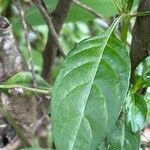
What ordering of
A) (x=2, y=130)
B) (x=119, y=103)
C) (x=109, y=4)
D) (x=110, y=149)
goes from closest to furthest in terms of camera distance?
(x=119, y=103) < (x=110, y=149) < (x=2, y=130) < (x=109, y=4)

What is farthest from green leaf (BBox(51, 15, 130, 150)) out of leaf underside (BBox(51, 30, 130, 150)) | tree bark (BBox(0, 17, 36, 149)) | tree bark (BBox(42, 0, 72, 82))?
tree bark (BBox(42, 0, 72, 82))

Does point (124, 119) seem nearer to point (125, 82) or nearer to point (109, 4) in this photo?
point (125, 82)

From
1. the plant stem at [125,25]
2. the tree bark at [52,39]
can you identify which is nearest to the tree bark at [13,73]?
the tree bark at [52,39]

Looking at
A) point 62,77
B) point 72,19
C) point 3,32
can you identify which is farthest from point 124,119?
point 72,19

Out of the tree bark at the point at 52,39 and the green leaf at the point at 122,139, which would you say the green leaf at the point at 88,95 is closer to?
the green leaf at the point at 122,139

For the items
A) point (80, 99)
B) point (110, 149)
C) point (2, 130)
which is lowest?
point (2, 130)
